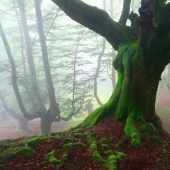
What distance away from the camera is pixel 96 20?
298 inches

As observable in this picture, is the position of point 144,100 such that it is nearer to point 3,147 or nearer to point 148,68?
point 148,68

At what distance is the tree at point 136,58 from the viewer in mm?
6379

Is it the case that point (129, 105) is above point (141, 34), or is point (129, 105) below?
below

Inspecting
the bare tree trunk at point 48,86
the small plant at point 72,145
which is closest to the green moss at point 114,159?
the small plant at point 72,145

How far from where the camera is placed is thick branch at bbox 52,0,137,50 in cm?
743

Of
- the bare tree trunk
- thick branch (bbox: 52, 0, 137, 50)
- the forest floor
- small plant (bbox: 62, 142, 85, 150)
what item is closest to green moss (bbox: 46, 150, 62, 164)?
the forest floor

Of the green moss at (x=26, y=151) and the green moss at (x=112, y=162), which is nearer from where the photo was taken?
the green moss at (x=112, y=162)

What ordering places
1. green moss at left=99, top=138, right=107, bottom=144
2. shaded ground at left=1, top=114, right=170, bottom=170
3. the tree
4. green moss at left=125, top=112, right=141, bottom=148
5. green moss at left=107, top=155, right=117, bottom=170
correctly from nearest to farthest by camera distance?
green moss at left=107, top=155, right=117, bottom=170 < shaded ground at left=1, top=114, right=170, bottom=170 < green moss at left=125, top=112, right=141, bottom=148 < green moss at left=99, top=138, right=107, bottom=144 < the tree

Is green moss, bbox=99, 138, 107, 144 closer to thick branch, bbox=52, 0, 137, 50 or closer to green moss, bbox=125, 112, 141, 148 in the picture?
green moss, bbox=125, 112, 141, 148

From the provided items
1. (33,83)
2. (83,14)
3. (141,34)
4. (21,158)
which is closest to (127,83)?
(141,34)

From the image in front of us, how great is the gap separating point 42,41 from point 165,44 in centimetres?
1036

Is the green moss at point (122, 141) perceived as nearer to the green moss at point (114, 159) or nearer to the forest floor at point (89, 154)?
the forest floor at point (89, 154)

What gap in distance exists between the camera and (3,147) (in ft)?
20.2

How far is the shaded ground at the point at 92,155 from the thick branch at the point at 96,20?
357 cm
